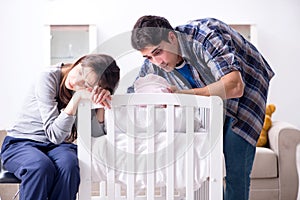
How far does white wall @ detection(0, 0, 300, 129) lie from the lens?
4.15m

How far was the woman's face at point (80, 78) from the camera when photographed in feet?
6.43

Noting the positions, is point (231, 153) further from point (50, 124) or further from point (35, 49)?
point (35, 49)

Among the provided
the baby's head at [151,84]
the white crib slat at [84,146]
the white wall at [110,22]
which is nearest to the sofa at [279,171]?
the white wall at [110,22]

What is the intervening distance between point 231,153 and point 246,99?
0.75 feet

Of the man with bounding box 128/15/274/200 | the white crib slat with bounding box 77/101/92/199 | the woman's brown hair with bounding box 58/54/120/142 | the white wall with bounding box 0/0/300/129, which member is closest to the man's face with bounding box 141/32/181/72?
the man with bounding box 128/15/274/200

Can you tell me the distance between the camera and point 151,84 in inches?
81.8

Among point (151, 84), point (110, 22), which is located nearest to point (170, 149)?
point (151, 84)

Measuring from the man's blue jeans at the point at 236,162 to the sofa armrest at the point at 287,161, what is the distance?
138 centimetres

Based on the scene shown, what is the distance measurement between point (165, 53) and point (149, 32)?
118 millimetres

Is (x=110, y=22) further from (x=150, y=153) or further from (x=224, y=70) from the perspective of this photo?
(x=150, y=153)

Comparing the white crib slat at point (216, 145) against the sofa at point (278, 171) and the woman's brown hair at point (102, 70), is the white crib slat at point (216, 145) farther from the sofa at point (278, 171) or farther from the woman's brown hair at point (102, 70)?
the sofa at point (278, 171)

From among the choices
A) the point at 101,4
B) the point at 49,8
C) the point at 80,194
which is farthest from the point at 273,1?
the point at 80,194

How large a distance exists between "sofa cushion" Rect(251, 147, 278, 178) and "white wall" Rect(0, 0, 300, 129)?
871 mm

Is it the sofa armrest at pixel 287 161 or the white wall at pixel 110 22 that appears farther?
the white wall at pixel 110 22
